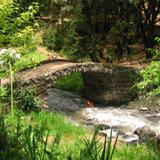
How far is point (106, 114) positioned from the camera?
18.0 metres

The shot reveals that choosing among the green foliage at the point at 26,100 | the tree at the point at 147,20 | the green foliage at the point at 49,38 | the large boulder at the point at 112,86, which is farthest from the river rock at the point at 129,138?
the green foliage at the point at 49,38

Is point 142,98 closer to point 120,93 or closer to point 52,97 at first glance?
point 120,93

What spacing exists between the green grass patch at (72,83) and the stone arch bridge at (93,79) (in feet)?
1.02

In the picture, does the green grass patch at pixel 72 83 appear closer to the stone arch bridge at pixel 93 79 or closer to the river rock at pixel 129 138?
the stone arch bridge at pixel 93 79

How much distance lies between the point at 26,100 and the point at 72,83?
849cm

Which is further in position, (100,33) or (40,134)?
(100,33)

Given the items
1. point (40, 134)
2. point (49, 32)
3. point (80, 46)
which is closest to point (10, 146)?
point (40, 134)

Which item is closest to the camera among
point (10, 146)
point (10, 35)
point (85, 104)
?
point (10, 146)

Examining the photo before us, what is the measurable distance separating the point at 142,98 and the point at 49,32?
10167 mm

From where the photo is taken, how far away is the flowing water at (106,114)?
16.1 meters

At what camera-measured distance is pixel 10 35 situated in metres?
14.4

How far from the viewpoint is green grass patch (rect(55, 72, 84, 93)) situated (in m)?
22.1

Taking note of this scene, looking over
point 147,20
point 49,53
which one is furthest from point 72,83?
point 147,20

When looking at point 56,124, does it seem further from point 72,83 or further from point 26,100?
point 72,83
